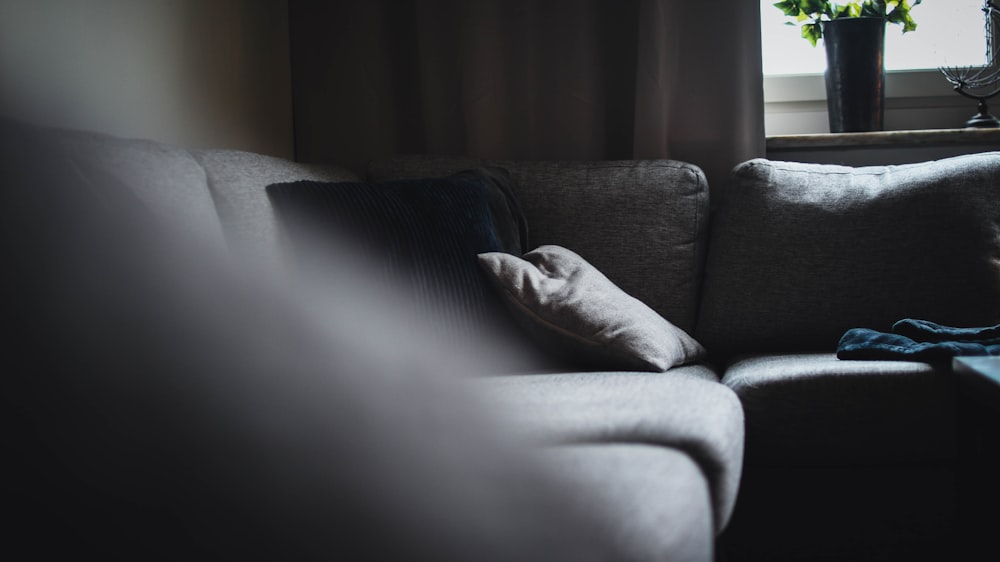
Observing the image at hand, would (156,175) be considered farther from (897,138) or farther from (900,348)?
(897,138)

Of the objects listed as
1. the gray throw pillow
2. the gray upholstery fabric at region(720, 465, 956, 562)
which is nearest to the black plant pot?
the gray throw pillow

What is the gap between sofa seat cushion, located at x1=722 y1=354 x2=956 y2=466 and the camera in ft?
4.62

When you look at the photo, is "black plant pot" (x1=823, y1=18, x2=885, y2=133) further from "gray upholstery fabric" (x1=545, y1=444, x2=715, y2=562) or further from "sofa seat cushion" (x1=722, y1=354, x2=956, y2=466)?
"gray upholstery fabric" (x1=545, y1=444, x2=715, y2=562)

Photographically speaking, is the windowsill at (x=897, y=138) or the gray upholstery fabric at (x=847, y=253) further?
the windowsill at (x=897, y=138)

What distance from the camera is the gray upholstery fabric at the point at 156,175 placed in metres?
1.16

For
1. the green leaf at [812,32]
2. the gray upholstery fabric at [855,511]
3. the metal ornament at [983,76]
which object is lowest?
the gray upholstery fabric at [855,511]

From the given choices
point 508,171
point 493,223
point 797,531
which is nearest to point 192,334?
point 493,223

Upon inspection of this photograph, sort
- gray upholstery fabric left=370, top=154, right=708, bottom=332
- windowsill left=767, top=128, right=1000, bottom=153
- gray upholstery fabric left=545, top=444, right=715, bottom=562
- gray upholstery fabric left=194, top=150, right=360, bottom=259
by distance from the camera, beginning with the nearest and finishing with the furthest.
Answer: gray upholstery fabric left=545, top=444, right=715, bottom=562, gray upholstery fabric left=194, top=150, right=360, bottom=259, gray upholstery fabric left=370, top=154, right=708, bottom=332, windowsill left=767, top=128, right=1000, bottom=153

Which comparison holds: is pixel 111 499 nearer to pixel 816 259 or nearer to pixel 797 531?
pixel 797 531

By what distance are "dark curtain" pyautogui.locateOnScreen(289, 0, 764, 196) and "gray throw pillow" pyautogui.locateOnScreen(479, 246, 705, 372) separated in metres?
0.81

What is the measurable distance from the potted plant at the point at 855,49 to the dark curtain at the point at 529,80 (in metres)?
0.19

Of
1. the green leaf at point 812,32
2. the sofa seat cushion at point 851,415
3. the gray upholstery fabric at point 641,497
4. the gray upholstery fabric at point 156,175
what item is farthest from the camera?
the green leaf at point 812,32

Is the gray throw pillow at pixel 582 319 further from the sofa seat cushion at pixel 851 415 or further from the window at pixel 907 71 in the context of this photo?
the window at pixel 907 71

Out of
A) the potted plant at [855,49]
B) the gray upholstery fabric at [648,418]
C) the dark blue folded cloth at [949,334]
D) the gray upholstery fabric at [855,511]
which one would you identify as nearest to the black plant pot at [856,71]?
the potted plant at [855,49]
